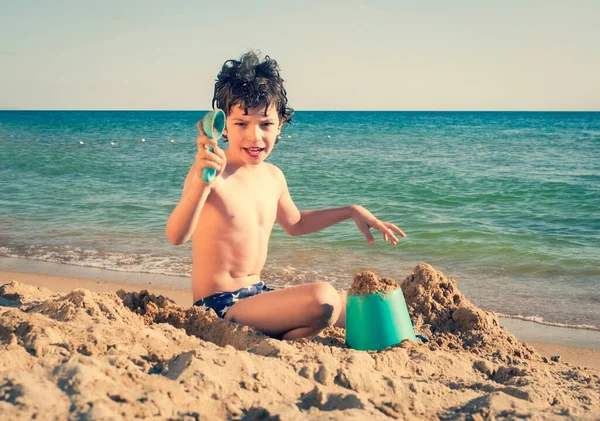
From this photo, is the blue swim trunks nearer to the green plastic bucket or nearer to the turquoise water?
the green plastic bucket

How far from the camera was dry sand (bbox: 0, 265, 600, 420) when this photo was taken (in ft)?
5.93

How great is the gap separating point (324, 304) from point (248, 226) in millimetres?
578

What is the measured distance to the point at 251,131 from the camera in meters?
3.20

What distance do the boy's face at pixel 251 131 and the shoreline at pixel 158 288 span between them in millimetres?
1744

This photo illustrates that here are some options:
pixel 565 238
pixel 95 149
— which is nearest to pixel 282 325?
pixel 565 238

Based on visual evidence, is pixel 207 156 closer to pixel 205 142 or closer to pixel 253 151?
pixel 205 142

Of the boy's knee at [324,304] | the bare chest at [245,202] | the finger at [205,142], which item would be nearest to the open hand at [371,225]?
the boy's knee at [324,304]

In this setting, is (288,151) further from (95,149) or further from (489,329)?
(489,329)

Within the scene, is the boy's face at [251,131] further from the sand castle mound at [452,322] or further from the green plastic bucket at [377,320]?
the sand castle mound at [452,322]

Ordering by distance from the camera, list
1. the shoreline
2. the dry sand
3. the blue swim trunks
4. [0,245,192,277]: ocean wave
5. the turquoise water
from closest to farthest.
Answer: the dry sand → the blue swim trunks → the shoreline → the turquoise water → [0,245,192,277]: ocean wave

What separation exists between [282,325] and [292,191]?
27.7ft

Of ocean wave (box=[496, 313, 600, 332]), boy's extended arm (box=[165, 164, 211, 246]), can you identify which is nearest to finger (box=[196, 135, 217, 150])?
boy's extended arm (box=[165, 164, 211, 246])

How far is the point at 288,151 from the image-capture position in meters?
20.9

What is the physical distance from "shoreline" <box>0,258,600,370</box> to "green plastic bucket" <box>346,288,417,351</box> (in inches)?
49.5
